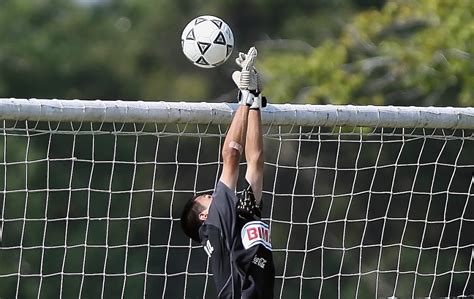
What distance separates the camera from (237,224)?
7625mm

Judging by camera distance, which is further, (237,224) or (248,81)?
(248,81)

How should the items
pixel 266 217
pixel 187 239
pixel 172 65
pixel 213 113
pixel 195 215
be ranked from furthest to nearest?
pixel 172 65 → pixel 187 239 → pixel 266 217 → pixel 213 113 → pixel 195 215

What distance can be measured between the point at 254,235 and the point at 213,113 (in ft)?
3.09

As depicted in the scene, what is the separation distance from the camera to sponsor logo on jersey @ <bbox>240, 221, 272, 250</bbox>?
759 centimetres

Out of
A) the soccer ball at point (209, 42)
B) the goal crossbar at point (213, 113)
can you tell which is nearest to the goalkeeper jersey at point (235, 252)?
the goal crossbar at point (213, 113)

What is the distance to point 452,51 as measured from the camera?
16.9m

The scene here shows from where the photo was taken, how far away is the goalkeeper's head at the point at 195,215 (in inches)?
306

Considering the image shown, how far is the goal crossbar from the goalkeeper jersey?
0.78m

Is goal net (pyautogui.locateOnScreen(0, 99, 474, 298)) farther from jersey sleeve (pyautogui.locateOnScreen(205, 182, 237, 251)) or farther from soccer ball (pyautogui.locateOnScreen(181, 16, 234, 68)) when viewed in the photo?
jersey sleeve (pyautogui.locateOnScreen(205, 182, 237, 251))

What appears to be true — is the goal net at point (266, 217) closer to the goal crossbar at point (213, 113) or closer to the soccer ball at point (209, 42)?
the goal crossbar at point (213, 113)

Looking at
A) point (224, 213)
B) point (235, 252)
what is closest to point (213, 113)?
point (224, 213)

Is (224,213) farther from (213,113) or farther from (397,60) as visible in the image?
(397,60)

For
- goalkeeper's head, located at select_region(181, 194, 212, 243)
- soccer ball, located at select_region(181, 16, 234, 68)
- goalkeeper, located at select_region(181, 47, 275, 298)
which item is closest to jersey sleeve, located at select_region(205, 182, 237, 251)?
goalkeeper, located at select_region(181, 47, 275, 298)

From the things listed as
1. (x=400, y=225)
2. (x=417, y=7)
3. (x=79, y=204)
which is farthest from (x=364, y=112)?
(x=79, y=204)
